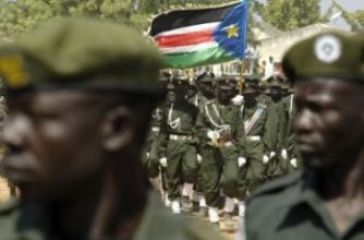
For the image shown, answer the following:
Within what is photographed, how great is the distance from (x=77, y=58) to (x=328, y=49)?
1437 millimetres

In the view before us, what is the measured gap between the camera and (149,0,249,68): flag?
564 inches

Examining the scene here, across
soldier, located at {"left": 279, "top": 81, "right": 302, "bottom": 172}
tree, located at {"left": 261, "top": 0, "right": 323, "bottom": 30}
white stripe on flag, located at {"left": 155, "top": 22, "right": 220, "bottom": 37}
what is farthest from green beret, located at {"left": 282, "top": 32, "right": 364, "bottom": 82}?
tree, located at {"left": 261, "top": 0, "right": 323, "bottom": 30}

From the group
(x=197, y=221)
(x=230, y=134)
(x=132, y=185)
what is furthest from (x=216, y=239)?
(x=230, y=134)

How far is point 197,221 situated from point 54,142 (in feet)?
1.52

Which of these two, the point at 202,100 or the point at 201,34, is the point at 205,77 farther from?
the point at 201,34

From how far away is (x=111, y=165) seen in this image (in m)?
2.61

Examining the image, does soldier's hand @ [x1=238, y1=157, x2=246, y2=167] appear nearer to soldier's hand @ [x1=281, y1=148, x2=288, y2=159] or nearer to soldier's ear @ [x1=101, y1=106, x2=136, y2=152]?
soldier's hand @ [x1=281, y1=148, x2=288, y2=159]

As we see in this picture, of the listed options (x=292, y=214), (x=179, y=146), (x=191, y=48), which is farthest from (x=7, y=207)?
(x=191, y=48)

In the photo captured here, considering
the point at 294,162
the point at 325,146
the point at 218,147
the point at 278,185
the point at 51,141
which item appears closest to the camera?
the point at 51,141

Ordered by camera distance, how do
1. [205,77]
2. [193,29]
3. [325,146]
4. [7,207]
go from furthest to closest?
1. [205,77]
2. [193,29]
3. [325,146]
4. [7,207]

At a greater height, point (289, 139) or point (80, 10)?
point (289, 139)

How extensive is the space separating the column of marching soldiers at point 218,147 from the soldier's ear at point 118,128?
11256 millimetres

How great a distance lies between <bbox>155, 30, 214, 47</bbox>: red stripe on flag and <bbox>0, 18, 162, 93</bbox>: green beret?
38.2 feet

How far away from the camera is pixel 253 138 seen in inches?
574
